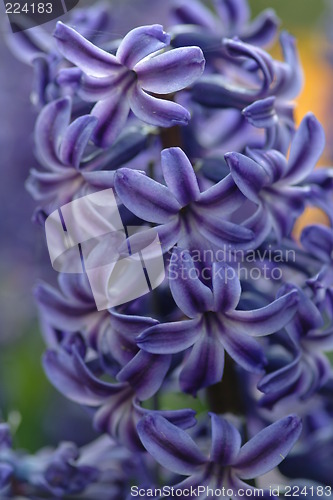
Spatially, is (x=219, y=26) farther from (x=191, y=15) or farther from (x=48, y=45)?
(x=48, y=45)

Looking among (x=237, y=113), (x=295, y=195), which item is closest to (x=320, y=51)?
(x=237, y=113)

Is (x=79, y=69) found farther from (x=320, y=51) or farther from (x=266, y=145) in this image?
(x=320, y=51)

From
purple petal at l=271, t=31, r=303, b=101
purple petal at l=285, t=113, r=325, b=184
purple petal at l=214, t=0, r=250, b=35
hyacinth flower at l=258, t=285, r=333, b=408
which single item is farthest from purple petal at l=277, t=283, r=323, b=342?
purple petal at l=214, t=0, r=250, b=35

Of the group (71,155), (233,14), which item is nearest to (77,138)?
(71,155)

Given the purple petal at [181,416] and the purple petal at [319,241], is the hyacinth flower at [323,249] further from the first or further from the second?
the purple petal at [181,416]

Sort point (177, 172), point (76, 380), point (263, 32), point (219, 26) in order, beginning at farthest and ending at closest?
point (219, 26) → point (263, 32) → point (76, 380) → point (177, 172)

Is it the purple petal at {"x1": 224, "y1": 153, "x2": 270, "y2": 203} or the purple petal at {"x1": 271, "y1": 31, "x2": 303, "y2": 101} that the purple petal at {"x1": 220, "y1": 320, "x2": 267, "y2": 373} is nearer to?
the purple petal at {"x1": 224, "y1": 153, "x2": 270, "y2": 203}
